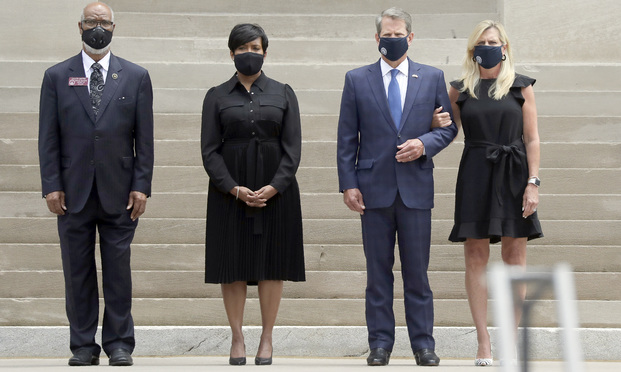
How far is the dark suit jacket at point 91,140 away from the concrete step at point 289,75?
4.53 metres

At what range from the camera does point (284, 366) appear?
6391 millimetres

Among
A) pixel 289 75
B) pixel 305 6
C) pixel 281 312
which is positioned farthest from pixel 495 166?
pixel 305 6

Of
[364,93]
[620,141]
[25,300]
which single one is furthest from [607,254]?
[25,300]

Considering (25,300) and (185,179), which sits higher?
(185,179)

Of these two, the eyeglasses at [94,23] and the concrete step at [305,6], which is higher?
the concrete step at [305,6]

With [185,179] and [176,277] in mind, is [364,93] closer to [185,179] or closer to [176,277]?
[176,277]

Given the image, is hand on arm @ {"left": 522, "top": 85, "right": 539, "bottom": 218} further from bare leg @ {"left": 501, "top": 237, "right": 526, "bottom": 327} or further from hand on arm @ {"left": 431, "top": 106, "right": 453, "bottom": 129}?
hand on arm @ {"left": 431, "top": 106, "right": 453, "bottom": 129}

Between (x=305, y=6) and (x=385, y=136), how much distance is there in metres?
7.37

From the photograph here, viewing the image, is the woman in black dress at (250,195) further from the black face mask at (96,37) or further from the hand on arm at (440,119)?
the hand on arm at (440,119)

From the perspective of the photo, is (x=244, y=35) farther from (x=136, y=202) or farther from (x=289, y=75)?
(x=289, y=75)

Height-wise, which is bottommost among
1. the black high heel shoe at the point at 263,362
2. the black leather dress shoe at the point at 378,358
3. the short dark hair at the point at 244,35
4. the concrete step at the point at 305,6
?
the black high heel shoe at the point at 263,362

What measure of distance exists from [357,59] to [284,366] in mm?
6585

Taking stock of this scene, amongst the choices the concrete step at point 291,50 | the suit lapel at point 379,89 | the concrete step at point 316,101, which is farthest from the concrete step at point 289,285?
the concrete step at point 291,50

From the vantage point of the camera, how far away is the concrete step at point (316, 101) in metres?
10.5
